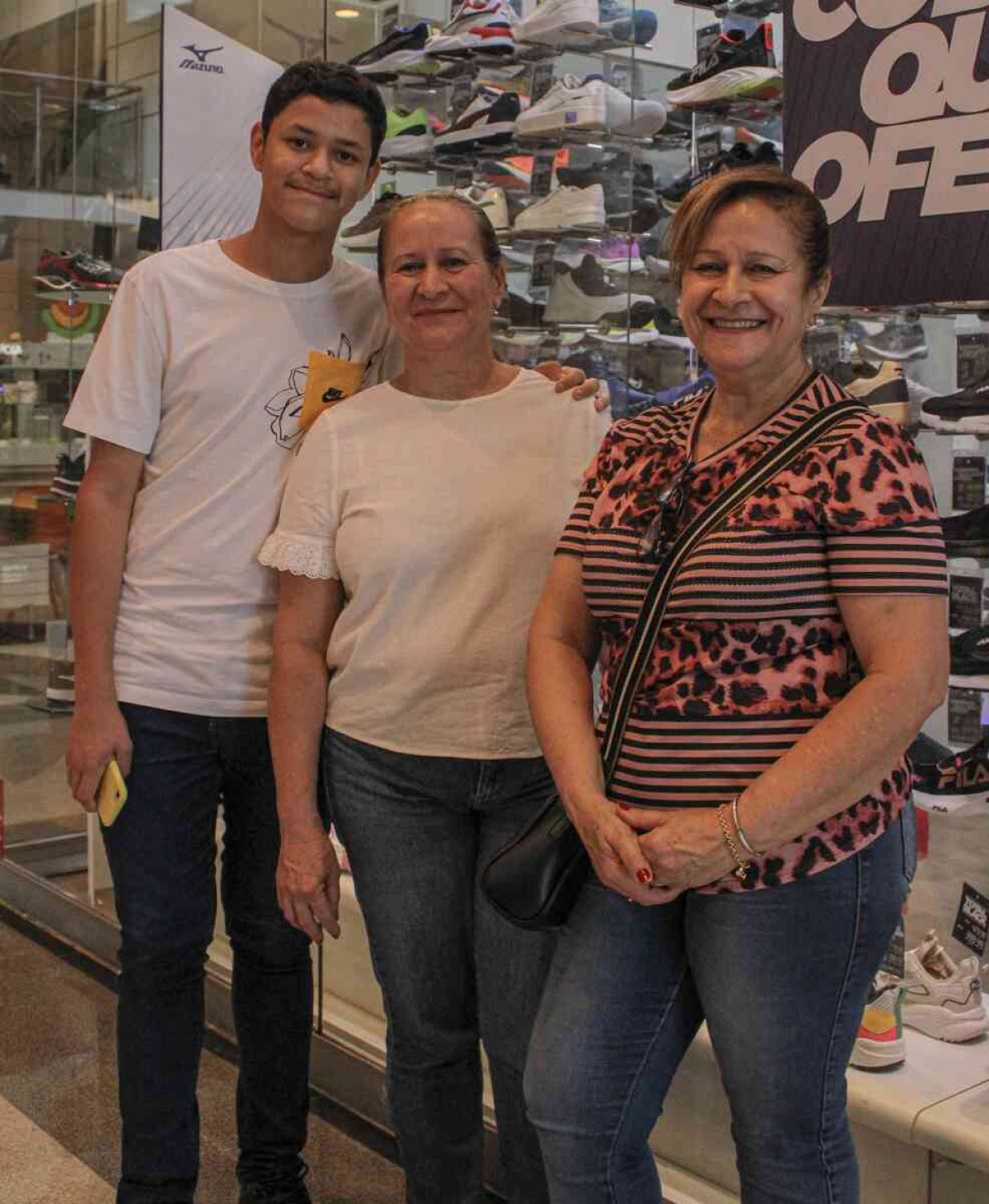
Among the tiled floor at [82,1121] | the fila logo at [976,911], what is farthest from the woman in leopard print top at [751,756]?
the tiled floor at [82,1121]

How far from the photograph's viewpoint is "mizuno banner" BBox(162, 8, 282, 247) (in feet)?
11.2

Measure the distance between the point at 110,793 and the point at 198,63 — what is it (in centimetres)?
191

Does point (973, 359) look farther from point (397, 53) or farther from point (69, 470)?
point (69, 470)

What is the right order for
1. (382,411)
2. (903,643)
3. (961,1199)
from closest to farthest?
(903,643) → (382,411) → (961,1199)

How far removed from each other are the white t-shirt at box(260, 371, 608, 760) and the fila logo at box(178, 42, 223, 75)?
1767 mm

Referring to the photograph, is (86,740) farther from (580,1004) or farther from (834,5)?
(834,5)

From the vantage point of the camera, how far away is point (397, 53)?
3.94 meters

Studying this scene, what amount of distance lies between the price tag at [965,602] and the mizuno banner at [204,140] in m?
1.76

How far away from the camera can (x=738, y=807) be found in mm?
1534

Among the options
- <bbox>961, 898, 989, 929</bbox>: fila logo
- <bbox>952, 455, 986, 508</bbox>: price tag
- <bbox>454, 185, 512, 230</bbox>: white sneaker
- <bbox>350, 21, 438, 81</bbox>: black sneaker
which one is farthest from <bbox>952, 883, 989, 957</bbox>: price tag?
<bbox>350, 21, 438, 81</bbox>: black sneaker

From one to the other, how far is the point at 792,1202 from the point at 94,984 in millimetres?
2553

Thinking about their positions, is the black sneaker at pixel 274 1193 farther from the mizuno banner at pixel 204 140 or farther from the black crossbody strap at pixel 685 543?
the mizuno banner at pixel 204 140

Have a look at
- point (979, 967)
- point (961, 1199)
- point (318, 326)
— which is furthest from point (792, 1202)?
point (318, 326)

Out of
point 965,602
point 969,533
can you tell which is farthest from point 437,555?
point 965,602
